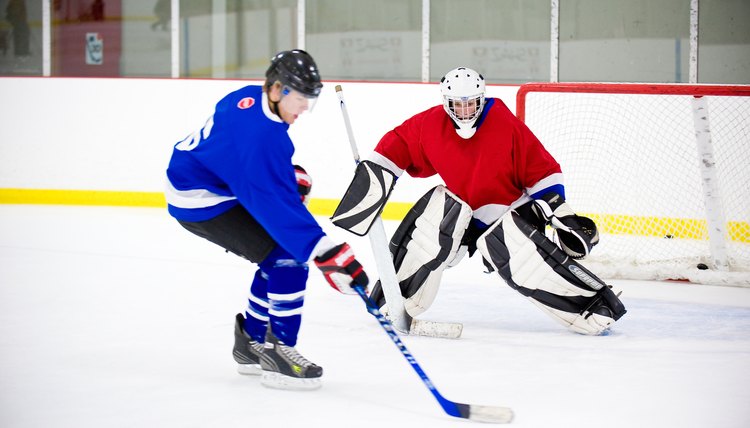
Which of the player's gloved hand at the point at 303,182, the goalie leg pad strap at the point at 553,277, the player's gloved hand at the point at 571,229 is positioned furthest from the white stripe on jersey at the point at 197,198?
the player's gloved hand at the point at 571,229

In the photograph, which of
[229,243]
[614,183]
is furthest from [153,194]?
[229,243]

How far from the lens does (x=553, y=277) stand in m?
3.43

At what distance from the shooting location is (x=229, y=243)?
2.78 metres

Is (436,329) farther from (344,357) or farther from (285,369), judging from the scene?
(285,369)

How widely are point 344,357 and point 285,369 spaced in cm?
39

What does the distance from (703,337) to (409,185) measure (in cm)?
307

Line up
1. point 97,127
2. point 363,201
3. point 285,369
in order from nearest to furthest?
point 285,369, point 363,201, point 97,127

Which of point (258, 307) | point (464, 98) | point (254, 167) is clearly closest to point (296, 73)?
point (254, 167)

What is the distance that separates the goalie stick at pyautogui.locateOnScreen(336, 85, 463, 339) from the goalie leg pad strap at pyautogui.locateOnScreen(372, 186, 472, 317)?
0.08 meters

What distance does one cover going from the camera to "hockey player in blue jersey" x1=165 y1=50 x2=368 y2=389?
2535mm

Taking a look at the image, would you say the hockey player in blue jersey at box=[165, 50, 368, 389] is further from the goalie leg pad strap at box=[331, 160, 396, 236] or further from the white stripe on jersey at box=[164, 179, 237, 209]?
the goalie leg pad strap at box=[331, 160, 396, 236]

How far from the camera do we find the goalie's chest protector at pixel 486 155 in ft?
11.4

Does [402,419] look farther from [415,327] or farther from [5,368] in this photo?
[5,368]

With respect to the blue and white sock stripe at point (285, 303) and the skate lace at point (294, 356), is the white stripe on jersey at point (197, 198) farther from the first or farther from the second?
the skate lace at point (294, 356)
